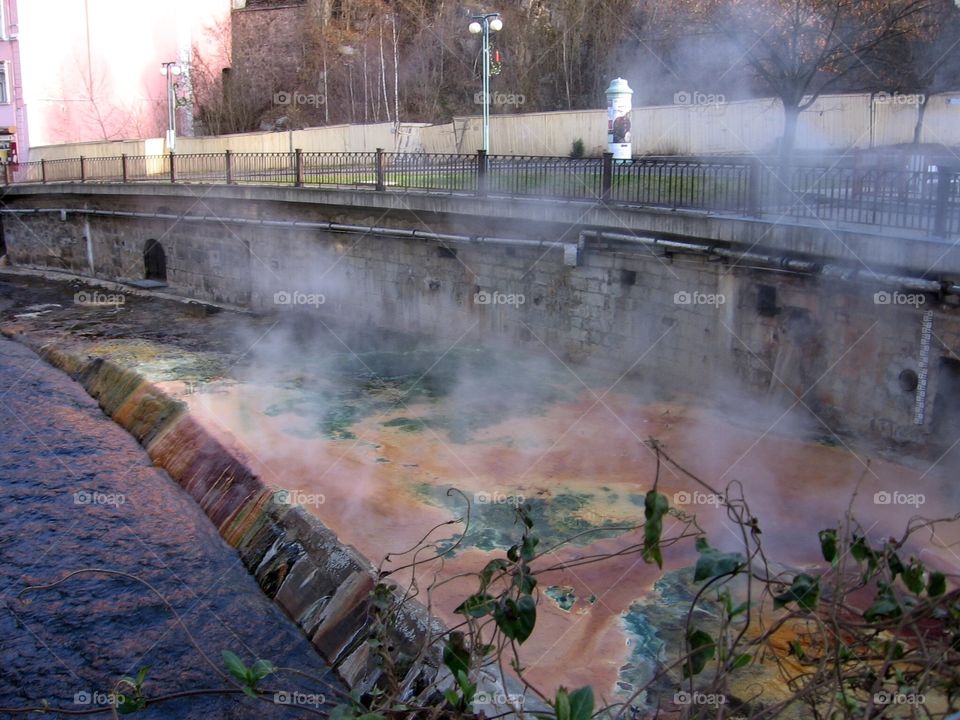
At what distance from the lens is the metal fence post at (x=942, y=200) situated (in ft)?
30.6

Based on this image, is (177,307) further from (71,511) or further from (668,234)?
(668,234)

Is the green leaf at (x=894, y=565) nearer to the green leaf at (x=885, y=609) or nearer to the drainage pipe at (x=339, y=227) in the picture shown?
the green leaf at (x=885, y=609)

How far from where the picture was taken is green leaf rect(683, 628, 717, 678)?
10.1ft

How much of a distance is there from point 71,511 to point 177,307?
10468mm

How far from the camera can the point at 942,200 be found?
9.38 m

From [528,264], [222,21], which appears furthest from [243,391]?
[222,21]

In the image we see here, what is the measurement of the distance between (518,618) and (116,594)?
726 centimetres

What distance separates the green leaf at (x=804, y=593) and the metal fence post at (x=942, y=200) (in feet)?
24.9

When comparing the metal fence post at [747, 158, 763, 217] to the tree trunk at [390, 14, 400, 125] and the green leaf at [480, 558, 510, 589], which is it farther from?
the tree trunk at [390, 14, 400, 125]

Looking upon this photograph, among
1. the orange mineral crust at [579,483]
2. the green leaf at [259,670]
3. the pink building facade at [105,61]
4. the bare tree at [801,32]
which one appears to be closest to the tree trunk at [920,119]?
the bare tree at [801,32]

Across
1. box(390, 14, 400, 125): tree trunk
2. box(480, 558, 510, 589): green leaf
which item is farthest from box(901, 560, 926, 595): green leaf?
box(390, 14, 400, 125): tree trunk

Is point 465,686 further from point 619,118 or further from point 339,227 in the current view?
point 339,227

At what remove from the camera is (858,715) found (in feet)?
9.72

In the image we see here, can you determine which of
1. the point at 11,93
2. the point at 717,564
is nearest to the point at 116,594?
the point at 717,564
